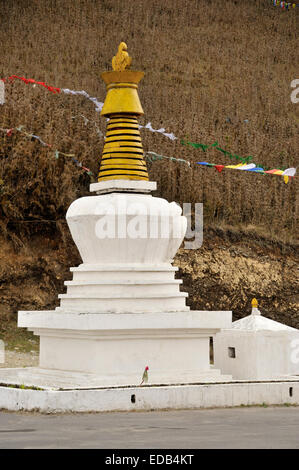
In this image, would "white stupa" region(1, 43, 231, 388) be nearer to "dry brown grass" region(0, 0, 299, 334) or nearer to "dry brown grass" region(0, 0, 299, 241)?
"dry brown grass" region(0, 0, 299, 334)

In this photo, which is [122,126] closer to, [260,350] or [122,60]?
[122,60]

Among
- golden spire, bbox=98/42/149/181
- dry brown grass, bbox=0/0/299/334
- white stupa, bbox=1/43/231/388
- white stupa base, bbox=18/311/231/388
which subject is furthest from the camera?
dry brown grass, bbox=0/0/299/334

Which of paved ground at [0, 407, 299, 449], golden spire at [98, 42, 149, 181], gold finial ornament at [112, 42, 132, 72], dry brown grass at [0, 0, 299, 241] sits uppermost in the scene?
dry brown grass at [0, 0, 299, 241]

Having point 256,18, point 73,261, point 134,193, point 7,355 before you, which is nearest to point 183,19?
point 256,18

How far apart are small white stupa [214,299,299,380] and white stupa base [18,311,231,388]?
78cm

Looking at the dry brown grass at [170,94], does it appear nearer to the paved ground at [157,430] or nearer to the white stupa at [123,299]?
the white stupa at [123,299]

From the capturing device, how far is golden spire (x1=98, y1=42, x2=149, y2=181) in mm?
12133

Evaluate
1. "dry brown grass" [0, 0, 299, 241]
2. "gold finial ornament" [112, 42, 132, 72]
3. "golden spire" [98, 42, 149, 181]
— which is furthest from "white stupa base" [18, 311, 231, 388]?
"dry brown grass" [0, 0, 299, 241]

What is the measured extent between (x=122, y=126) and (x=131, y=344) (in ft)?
10.5

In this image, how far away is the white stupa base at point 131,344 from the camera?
1088 centimetres

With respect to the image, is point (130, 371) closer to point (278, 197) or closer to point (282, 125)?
point (278, 197)

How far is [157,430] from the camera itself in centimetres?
834

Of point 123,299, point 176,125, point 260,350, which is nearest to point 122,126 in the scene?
point 123,299

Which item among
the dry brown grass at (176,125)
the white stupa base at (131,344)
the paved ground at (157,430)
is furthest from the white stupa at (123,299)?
the dry brown grass at (176,125)
